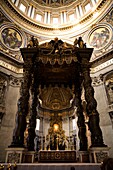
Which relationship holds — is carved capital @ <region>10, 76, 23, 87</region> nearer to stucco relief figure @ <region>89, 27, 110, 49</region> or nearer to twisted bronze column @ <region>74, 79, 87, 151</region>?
twisted bronze column @ <region>74, 79, 87, 151</region>

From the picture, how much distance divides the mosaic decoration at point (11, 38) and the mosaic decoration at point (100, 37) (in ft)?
24.1

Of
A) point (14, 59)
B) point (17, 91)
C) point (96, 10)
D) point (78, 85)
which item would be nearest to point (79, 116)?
point (78, 85)

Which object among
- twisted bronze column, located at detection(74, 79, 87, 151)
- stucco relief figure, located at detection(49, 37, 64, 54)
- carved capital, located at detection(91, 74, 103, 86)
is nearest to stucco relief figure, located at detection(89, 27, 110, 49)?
carved capital, located at detection(91, 74, 103, 86)

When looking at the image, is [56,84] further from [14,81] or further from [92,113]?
[14,81]

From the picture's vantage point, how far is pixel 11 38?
41.4ft

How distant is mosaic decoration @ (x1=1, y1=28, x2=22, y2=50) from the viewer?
12102 millimetres

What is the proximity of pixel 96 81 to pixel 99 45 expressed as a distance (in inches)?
150

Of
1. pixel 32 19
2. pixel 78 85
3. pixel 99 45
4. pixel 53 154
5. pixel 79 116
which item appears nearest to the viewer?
pixel 53 154

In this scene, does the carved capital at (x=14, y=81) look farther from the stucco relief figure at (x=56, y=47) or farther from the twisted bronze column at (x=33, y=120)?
the stucco relief figure at (x=56, y=47)

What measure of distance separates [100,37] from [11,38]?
8728 millimetres

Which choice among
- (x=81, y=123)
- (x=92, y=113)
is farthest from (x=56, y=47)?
(x=81, y=123)

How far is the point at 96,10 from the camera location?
536 inches

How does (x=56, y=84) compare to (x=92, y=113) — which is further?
(x=56, y=84)

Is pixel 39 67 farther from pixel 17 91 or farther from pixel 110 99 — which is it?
pixel 110 99
